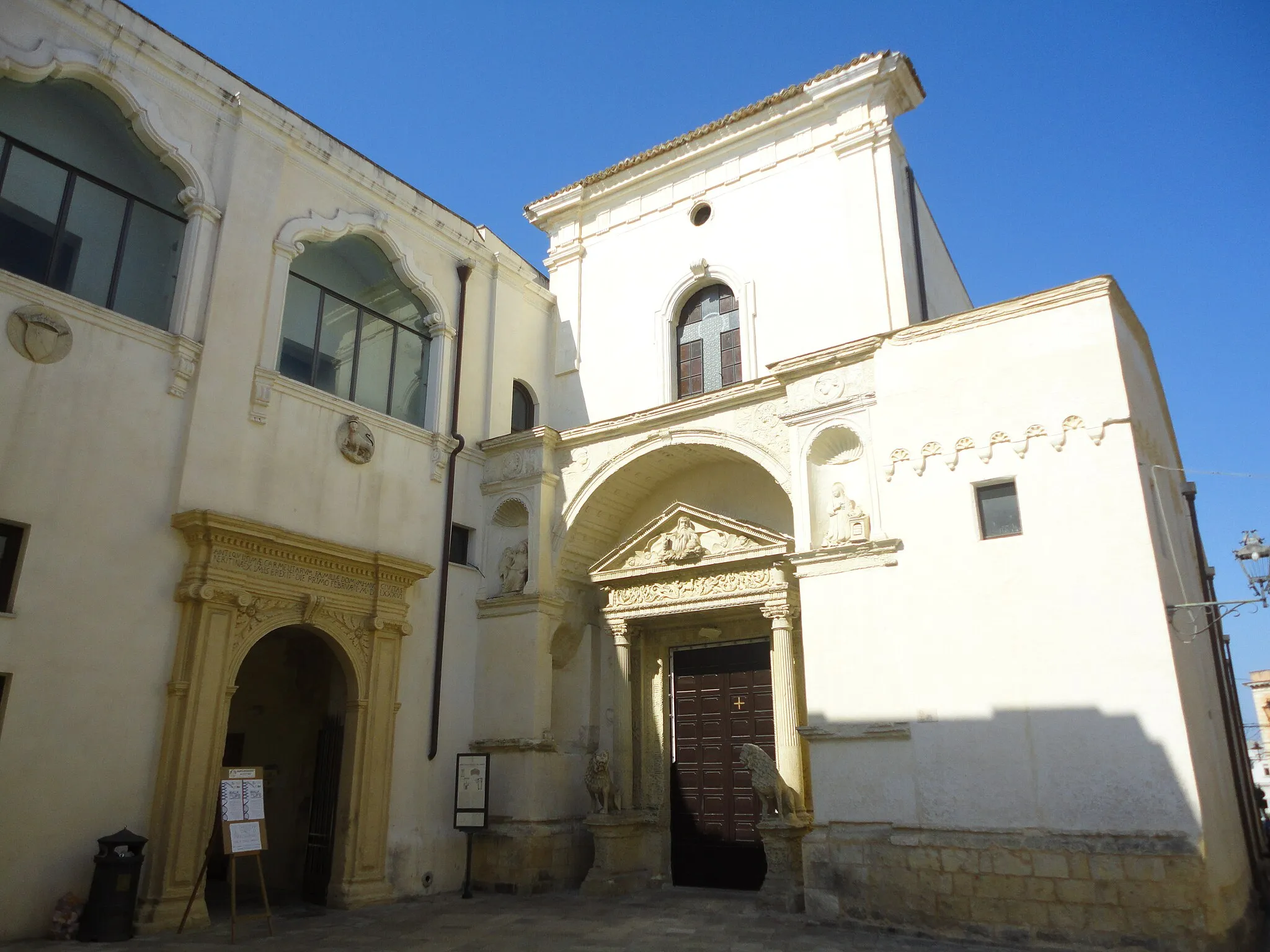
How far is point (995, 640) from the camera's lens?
873 centimetres

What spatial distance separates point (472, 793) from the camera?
11477mm

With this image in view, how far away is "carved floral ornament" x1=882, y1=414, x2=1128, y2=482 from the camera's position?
344 inches

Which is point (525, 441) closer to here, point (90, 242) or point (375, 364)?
point (375, 364)

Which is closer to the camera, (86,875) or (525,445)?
(86,875)

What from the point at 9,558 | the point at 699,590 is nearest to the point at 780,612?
the point at 699,590

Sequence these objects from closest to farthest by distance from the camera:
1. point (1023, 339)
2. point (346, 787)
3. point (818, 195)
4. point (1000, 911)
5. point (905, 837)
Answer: point (1000, 911) < point (905, 837) < point (1023, 339) < point (346, 787) < point (818, 195)

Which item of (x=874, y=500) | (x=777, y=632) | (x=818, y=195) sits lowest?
(x=777, y=632)

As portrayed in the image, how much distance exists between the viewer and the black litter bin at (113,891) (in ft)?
26.2

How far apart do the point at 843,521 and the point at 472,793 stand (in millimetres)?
5764

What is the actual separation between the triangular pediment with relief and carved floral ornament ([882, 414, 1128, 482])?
6.61 feet

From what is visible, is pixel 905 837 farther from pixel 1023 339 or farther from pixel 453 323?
pixel 453 323

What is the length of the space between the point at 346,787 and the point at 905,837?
20.7 ft

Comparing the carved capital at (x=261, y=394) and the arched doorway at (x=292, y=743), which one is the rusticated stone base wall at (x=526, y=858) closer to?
the arched doorway at (x=292, y=743)

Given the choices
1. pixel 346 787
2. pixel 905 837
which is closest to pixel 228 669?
pixel 346 787
